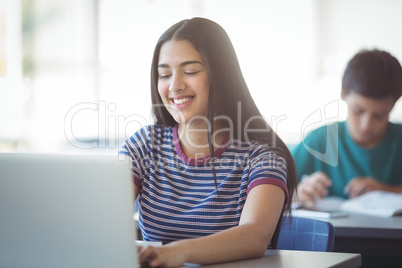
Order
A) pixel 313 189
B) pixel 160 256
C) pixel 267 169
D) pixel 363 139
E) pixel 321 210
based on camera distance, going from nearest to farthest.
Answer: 1. pixel 160 256
2. pixel 267 169
3. pixel 321 210
4. pixel 313 189
5. pixel 363 139

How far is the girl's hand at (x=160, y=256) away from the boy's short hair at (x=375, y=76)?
1.60m

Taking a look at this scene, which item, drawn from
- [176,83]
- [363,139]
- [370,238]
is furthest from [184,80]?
[363,139]

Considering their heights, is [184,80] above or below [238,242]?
above

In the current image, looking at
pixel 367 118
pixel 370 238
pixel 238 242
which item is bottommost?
pixel 370 238

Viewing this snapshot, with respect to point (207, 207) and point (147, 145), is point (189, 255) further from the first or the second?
point (147, 145)

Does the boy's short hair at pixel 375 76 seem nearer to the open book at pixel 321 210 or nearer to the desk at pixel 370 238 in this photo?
the open book at pixel 321 210

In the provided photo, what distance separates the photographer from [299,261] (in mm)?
1250

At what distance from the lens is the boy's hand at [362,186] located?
8.14 ft

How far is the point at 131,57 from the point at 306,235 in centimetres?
387

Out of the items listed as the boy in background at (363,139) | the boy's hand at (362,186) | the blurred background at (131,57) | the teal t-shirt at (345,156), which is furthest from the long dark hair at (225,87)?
the blurred background at (131,57)

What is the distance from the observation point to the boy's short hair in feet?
8.08

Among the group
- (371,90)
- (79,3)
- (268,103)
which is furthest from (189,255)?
(79,3)

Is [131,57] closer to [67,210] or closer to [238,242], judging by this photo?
[238,242]

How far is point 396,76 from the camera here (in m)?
2.49
